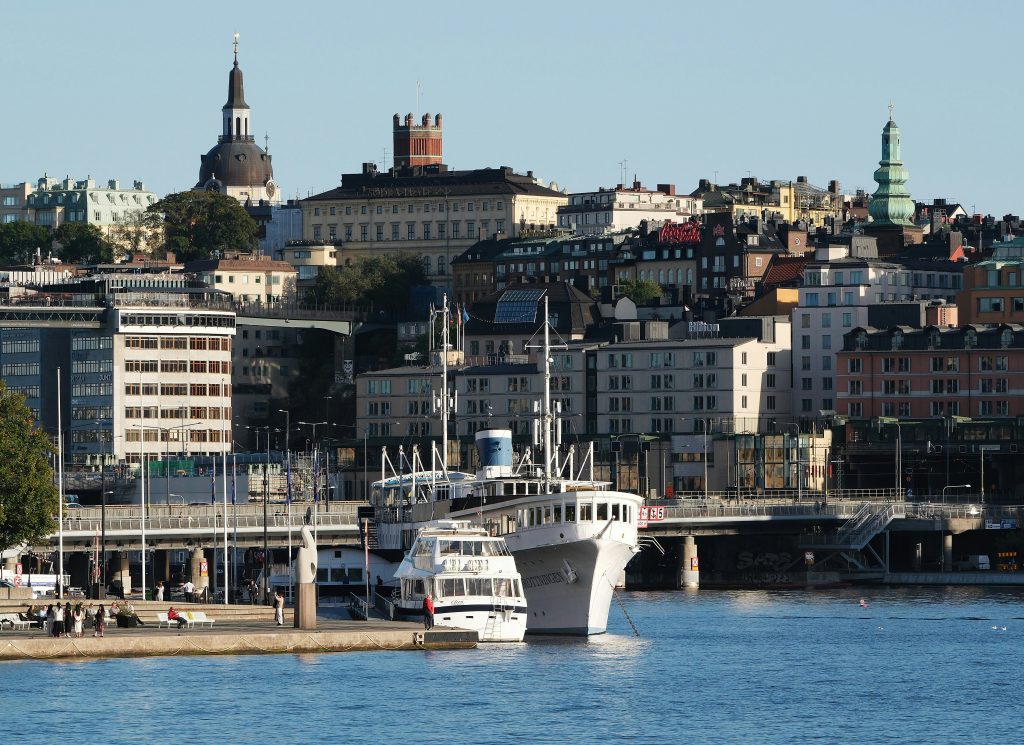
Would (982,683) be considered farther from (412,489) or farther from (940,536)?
(940,536)

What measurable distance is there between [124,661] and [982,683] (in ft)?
96.3

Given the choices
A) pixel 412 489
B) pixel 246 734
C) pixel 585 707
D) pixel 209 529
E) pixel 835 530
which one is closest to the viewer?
pixel 246 734

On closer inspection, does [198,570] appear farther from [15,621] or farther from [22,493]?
[15,621]

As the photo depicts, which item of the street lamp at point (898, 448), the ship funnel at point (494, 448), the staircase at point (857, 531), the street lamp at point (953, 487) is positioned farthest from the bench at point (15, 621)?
the street lamp at point (898, 448)

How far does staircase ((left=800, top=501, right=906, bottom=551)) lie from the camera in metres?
169

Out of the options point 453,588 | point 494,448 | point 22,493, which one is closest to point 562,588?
point 453,588

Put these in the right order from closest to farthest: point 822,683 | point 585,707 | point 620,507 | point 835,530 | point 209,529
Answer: point 585,707, point 822,683, point 620,507, point 209,529, point 835,530

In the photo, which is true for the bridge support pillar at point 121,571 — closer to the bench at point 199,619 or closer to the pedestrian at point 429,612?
the bench at point 199,619

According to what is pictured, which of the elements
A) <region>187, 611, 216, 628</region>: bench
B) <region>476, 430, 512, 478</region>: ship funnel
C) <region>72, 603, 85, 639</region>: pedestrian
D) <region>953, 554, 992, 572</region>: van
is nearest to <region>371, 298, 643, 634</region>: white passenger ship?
<region>476, 430, 512, 478</region>: ship funnel

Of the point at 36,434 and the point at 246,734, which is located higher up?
the point at 36,434

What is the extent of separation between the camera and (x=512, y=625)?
107 m

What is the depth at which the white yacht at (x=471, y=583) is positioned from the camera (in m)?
106

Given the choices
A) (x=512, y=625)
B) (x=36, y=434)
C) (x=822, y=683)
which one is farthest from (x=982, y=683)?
(x=36, y=434)

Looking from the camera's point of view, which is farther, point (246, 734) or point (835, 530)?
point (835, 530)
